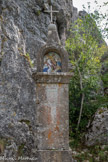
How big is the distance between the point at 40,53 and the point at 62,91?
141 cm

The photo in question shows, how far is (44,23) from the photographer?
→ 49.4 feet

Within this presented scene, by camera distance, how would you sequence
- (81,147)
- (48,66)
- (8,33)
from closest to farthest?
1. (48,66)
2. (81,147)
3. (8,33)

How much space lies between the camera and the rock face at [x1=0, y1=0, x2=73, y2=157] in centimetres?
849

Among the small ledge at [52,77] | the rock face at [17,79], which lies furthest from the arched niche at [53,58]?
the rock face at [17,79]

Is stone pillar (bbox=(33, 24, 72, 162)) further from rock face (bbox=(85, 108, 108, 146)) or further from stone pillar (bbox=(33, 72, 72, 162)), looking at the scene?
rock face (bbox=(85, 108, 108, 146))

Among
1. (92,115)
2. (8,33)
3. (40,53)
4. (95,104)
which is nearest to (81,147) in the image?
(92,115)

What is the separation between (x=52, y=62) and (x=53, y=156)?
2.86 m

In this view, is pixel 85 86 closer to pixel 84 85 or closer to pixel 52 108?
pixel 84 85

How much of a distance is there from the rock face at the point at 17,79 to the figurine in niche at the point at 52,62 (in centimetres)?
236

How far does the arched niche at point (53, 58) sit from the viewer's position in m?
5.77

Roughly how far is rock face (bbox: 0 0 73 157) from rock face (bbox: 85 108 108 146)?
3.19 metres

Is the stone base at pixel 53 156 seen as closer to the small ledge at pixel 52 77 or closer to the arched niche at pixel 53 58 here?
the small ledge at pixel 52 77

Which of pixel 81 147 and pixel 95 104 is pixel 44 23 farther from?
pixel 81 147

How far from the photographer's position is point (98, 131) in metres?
9.98
